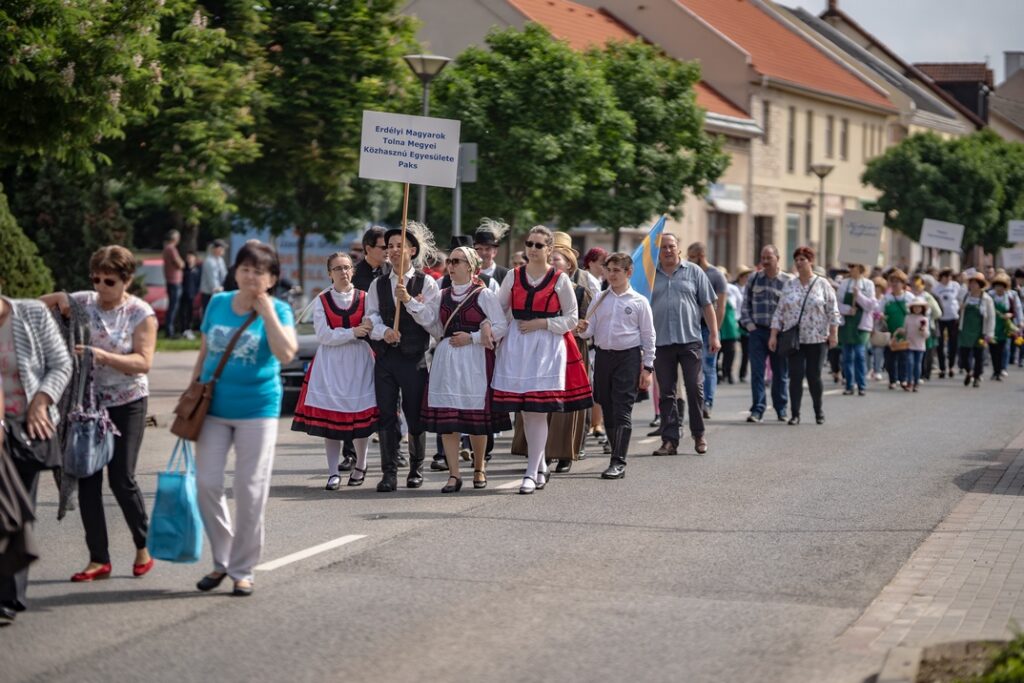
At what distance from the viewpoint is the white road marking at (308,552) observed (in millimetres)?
8516

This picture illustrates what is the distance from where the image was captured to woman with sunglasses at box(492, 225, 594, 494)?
11438 millimetres

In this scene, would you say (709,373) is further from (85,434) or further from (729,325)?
(85,434)

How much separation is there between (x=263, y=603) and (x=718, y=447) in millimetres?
8048

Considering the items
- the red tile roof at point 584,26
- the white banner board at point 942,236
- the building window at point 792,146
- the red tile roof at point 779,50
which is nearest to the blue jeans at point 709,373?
the white banner board at point 942,236

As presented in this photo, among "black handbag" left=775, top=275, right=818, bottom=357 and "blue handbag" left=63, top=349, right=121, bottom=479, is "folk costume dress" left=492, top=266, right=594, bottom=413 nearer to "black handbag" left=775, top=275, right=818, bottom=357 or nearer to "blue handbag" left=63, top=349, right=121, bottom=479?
"blue handbag" left=63, top=349, right=121, bottom=479

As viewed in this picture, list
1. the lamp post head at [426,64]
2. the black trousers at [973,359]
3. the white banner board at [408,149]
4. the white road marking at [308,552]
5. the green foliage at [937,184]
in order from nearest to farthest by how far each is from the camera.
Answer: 1. the white road marking at [308,552]
2. the white banner board at [408,149]
3. the lamp post head at [426,64]
4. the black trousers at [973,359]
5. the green foliage at [937,184]

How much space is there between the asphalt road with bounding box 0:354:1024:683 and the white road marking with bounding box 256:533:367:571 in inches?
2.5

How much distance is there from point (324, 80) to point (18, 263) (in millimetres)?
6140

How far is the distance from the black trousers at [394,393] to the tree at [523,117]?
18188mm


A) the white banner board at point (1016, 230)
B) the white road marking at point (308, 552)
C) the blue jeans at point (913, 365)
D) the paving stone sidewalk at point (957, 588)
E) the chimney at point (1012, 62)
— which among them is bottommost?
the white road marking at point (308, 552)

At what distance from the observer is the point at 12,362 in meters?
7.26

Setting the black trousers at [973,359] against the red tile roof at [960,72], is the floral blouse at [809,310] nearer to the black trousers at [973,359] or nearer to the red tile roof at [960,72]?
the black trousers at [973,359]

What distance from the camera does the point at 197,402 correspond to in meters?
7.59

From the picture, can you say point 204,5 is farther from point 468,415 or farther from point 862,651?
point 862,651
